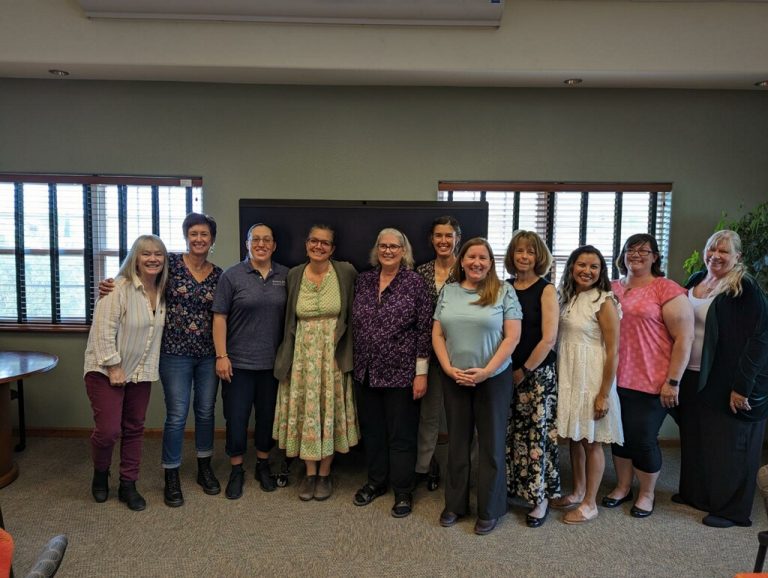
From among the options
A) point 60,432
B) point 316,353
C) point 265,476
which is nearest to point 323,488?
point 265,476

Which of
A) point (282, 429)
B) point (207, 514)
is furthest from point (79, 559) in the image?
point (282, 429)

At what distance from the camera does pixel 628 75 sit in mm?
3197

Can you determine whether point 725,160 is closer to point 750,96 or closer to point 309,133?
point 750,96

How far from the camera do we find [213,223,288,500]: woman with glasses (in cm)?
267

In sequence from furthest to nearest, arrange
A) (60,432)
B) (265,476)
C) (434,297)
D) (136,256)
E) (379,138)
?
(60,432)
(379,138)
(265,476)
(434,297)
(136,256)

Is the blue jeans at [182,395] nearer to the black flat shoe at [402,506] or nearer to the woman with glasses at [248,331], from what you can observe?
the woman with glasses at [248,331]

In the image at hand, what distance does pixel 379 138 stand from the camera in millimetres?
3566


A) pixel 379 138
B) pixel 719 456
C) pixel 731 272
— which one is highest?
pixel 379 138

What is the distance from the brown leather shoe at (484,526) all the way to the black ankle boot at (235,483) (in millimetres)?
1312

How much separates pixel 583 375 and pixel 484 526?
2.93 feet

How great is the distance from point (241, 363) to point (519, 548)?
1.67 meters

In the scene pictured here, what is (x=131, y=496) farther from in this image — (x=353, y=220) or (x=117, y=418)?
(x=353, y=220)

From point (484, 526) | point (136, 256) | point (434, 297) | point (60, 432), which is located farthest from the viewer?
point (60, 432)

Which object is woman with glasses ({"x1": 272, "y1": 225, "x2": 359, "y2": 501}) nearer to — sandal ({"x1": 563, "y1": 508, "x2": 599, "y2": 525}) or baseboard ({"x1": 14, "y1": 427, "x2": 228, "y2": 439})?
sandal ({"x1": 563, "y1": 508, "x2": 599, "y2": 525})
